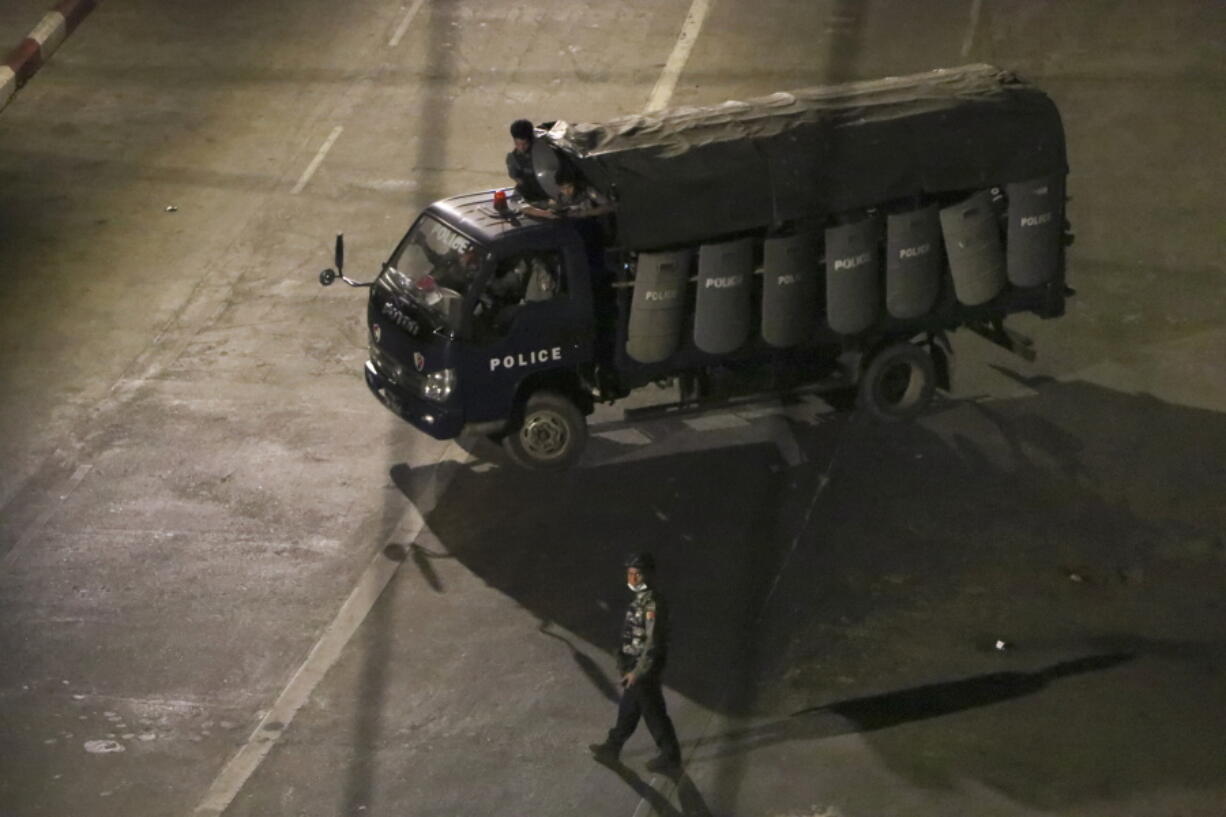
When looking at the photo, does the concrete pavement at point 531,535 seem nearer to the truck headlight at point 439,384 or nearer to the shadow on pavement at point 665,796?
the shadow on pavement at point 665,796

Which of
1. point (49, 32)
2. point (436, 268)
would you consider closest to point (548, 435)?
point (436, 268)

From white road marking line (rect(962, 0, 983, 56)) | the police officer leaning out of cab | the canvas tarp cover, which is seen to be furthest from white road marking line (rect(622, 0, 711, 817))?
the police officer leaning out of cab

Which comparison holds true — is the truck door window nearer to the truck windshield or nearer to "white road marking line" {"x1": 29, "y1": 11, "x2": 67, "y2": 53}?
the truck windshield

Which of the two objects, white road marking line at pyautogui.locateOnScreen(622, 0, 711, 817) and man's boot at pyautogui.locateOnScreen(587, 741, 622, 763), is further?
white road marking line at pyautogui.locateOnScreen(622, 0, 711, 817)

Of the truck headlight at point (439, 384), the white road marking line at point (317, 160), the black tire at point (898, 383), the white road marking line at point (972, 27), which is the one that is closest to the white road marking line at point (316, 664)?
the truck headlight at point (439, 384)

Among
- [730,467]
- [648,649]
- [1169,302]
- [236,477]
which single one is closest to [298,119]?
[236,477]

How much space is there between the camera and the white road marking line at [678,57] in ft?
70.0

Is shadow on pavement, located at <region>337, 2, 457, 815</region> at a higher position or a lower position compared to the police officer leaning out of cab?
lower

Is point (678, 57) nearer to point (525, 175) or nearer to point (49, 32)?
point (49, 32)

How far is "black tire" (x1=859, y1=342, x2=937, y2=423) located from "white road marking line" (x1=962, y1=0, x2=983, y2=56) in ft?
26.3

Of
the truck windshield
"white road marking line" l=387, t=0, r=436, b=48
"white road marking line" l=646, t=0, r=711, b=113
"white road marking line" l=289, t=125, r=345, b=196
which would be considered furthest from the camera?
"white road marking line" l=387, t=0, r=436, b=48

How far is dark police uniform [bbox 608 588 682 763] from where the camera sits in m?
11.1

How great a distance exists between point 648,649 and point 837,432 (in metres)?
4.68

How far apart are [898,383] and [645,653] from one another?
16.6 ft
